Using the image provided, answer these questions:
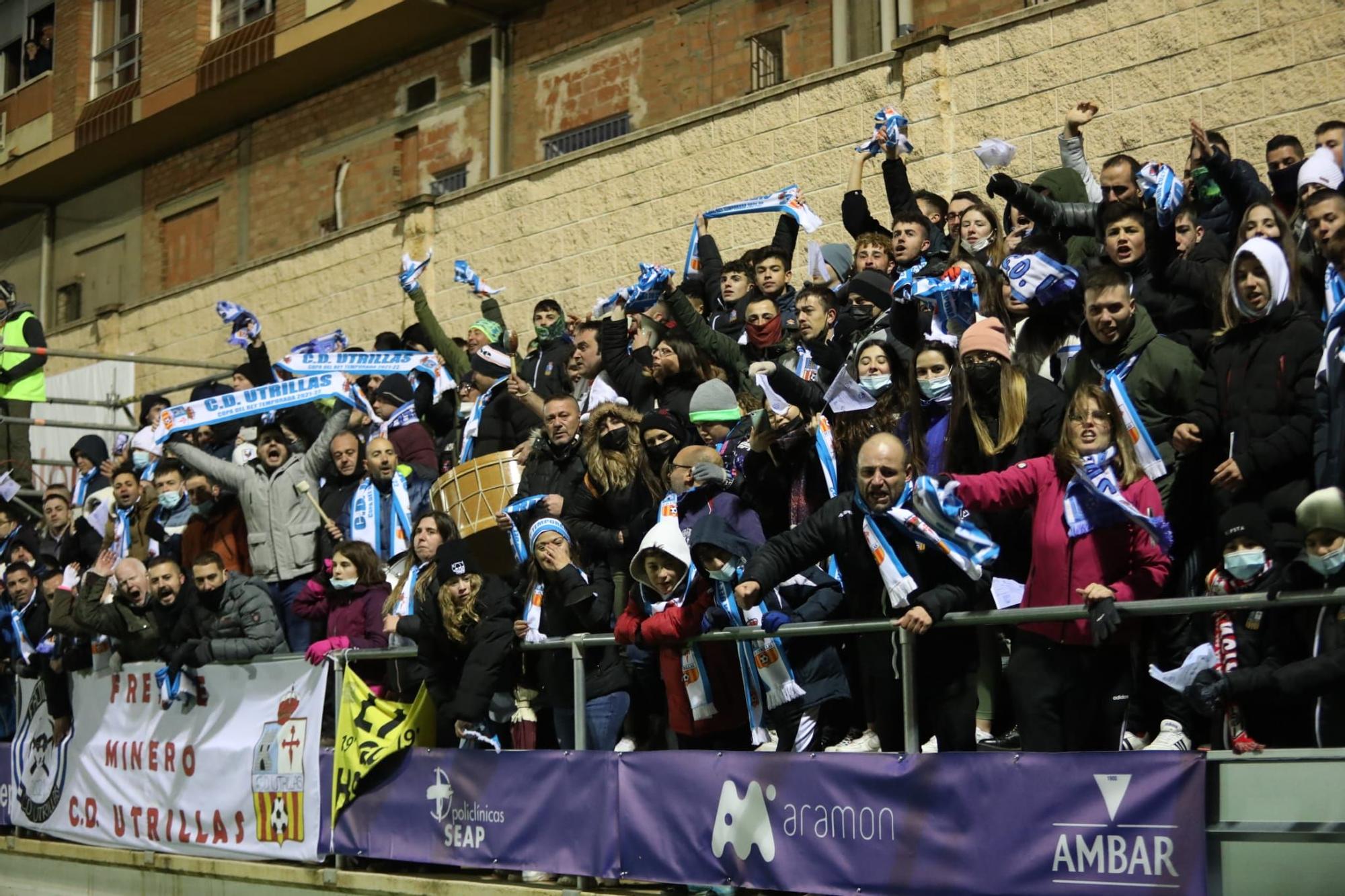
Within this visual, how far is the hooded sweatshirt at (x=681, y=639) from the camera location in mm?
8203

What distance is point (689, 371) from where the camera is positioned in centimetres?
1010

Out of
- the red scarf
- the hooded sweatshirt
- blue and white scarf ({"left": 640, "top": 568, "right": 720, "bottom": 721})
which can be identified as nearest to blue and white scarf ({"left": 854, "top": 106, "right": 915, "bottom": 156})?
the red scarf

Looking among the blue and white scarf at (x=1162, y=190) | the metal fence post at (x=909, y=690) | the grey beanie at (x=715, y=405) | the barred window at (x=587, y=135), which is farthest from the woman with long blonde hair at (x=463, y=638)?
the barred window at (x=587, y=135)

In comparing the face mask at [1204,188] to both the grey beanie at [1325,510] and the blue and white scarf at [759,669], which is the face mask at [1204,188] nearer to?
the blue and white scarf at [759,669]

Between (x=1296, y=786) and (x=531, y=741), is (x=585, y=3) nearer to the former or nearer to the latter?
(x=531, y=741)

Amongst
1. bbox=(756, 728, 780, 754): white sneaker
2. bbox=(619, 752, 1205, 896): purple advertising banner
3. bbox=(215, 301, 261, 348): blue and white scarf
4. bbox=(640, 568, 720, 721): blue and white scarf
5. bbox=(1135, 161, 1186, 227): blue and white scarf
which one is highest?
bbox=(215, 301, 261, 348): blue and white scarf

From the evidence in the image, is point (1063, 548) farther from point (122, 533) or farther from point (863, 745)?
point (122, 533)

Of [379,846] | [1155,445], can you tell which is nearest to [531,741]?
[379,846]

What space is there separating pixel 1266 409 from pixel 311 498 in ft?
23.5

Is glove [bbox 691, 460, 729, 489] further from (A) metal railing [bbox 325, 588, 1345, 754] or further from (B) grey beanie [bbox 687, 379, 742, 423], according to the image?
(A) metal railing [bbox 325, 588, 1345, 754]

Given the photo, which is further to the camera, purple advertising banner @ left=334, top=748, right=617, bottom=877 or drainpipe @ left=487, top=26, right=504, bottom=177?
drainpipe @ left=487, top=26, right=504, bottom=177

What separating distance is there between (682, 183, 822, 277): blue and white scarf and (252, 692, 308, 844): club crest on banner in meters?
4.04

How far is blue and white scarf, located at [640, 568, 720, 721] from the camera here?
8227mm

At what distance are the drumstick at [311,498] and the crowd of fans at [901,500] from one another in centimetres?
3
